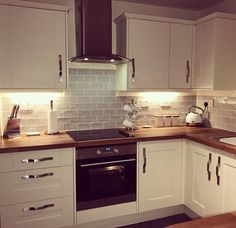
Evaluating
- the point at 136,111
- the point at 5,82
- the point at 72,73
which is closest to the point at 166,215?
the point at 136,111

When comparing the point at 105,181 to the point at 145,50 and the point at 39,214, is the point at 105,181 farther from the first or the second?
the point at 145,50

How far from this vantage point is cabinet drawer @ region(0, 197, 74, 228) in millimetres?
2033

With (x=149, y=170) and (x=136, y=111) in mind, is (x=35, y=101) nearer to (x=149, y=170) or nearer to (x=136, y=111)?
(x=136, y=111)

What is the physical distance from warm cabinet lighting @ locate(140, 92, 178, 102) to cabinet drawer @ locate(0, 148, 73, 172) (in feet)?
4.10

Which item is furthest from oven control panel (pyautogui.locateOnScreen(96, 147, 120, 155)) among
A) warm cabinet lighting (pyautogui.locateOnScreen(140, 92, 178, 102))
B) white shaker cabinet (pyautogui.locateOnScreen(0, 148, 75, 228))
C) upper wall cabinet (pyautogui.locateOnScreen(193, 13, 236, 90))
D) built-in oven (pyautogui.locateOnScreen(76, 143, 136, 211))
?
upper wall cabinet (pyautogui.locateOnScreen(193, 13, 236, 90))

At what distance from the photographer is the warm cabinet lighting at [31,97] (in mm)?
2473

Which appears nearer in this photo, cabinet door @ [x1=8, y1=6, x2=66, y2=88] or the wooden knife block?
cabinet door @ [x1=8, y1=6, x2=66, y2=88]

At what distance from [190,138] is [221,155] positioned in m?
0.41

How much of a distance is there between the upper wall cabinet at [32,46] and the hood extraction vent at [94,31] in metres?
0.16

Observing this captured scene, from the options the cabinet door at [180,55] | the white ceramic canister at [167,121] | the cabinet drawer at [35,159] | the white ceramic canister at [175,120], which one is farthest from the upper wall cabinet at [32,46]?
the white ceramic canister at [175,120]

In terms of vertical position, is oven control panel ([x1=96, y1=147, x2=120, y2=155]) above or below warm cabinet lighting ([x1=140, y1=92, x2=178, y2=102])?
below

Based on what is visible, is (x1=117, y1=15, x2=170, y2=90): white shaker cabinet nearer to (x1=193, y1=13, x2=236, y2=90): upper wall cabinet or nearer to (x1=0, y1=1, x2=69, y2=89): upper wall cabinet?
(x1=193, y1=13, x2=236, y2=90): upper wall cabinet

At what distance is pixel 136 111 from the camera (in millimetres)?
2805

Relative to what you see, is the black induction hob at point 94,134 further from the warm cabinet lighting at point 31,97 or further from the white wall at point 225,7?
the white wall at point 225,7
